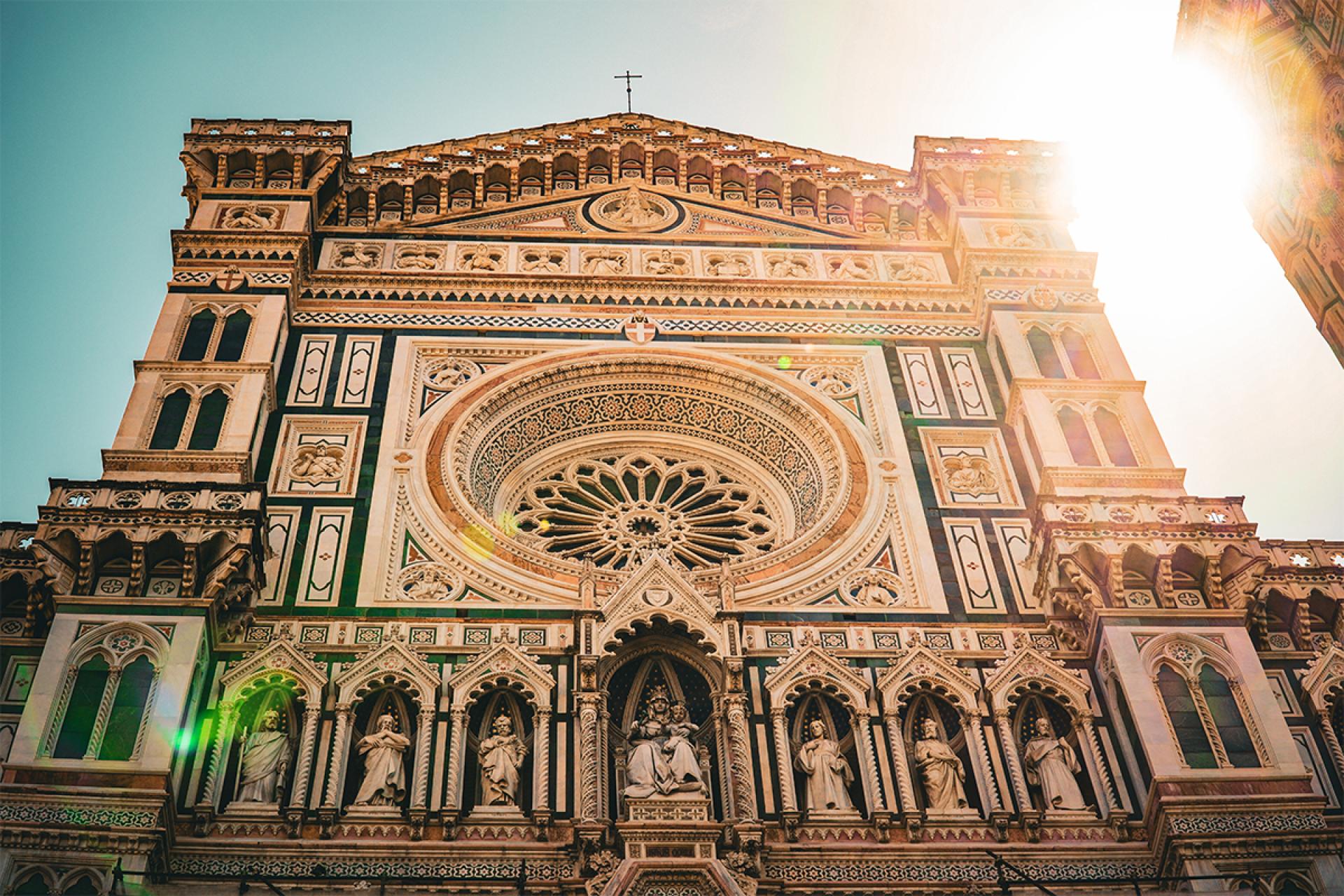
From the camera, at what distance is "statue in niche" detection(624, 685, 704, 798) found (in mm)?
14281

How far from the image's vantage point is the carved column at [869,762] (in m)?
14.6

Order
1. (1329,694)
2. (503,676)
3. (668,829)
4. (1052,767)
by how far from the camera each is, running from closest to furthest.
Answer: (668,829) < (1052,767) < (503,676) < (1329,694)

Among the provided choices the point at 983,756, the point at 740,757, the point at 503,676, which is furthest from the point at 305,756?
the point at 983,756

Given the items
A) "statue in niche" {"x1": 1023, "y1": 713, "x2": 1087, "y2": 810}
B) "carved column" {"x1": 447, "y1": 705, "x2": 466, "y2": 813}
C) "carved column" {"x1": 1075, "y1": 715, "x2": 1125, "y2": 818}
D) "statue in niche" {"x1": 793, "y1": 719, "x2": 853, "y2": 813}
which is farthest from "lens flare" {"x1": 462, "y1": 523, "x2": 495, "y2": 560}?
"carved column" {"x1": 1075, "y1": 715, "x2": 1125, "y2": 818}

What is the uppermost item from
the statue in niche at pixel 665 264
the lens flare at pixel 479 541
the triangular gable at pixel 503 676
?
the statue in niche at pixel 665 264

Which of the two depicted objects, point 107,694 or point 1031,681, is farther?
point 1031,681

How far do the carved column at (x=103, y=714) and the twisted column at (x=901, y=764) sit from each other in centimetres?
637

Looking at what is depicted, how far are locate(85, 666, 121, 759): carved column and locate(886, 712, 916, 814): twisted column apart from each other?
6375mm

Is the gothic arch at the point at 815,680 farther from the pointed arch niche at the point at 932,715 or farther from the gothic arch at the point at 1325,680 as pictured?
the gothic arch at the point at 1325,680

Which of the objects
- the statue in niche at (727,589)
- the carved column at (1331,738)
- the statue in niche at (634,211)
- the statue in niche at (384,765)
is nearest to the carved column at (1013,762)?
the statue in niche at (727,589)

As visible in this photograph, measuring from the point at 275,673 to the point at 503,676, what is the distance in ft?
6.37

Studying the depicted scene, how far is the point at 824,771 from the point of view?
48.9 feet

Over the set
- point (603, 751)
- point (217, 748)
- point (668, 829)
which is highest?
point (217, 748)

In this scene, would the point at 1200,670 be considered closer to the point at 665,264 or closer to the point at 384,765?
the point at 384,765
